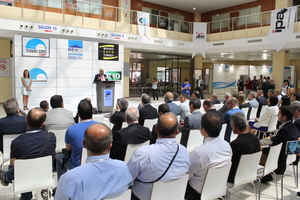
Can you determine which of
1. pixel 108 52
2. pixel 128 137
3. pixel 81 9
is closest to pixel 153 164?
pixel 128 137

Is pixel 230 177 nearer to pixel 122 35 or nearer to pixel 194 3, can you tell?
pixel 122 35

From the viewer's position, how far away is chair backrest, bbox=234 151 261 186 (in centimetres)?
264

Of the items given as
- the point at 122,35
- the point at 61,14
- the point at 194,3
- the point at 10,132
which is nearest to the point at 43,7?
the point at 61,14

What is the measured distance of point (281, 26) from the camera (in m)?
12.7

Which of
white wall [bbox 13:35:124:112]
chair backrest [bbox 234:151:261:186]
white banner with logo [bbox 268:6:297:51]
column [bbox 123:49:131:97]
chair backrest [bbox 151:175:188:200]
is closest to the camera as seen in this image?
chair backrest [bbox 151:175:188:200]

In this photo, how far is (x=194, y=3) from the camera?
1716cm

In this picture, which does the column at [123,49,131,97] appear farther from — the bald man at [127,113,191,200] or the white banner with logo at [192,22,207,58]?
the bald man at [127,113,191,200]

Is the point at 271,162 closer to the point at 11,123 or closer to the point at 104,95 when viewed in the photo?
the point at 11,123

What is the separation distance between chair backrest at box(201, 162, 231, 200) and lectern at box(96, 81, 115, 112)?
6.77m

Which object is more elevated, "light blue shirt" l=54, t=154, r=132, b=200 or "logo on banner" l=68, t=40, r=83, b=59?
"logo on banner" l=68, t=40, r=83, b=59

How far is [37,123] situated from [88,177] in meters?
1.54

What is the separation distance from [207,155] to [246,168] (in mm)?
716

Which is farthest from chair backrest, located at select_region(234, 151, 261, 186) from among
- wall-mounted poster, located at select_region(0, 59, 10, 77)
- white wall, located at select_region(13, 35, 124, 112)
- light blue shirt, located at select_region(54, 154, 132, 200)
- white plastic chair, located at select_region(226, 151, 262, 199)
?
wall-mounted poster, located at select_region(0, 59, 10, 77)

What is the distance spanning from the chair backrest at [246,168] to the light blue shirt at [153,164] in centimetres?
86
